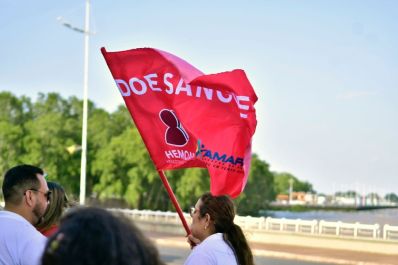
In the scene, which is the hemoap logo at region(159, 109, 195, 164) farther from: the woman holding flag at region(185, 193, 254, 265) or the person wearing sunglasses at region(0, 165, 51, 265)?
the person wearing sunglasses at region(0, 165, 51, 265)

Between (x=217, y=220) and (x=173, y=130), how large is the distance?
5.55 feet

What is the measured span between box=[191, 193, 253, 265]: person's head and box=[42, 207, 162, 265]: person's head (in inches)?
90.0

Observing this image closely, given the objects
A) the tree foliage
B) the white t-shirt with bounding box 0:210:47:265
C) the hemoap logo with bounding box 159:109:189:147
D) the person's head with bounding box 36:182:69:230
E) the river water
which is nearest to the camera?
the white t-shirt with bounding box 0:210:47:265

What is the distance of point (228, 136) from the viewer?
540 centimetres

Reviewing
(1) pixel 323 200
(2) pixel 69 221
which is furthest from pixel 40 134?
(1) pixel 323 200

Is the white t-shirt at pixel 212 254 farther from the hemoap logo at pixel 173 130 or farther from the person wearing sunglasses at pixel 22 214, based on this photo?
the hemoap logo at pixel 173 130

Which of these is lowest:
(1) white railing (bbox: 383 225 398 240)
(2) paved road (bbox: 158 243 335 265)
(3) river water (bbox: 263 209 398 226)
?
(3) river water (bbox: 263 209 398 226)

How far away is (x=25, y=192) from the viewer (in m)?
3.67

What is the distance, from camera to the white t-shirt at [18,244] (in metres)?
3.24

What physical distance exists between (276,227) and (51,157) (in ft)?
98.9

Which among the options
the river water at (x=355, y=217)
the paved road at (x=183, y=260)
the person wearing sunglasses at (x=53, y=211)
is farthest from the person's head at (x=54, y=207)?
the river water at (x=355, y=217)

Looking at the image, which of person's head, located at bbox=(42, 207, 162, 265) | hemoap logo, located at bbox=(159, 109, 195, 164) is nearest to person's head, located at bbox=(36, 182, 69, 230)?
hemoap logo, located at bbox=(159, 109, 195, 164)

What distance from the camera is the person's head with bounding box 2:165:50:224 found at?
3641 mm

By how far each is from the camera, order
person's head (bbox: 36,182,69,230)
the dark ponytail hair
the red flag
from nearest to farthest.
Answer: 1. the dark ponytail hair
2. person's head (bbox: 36,182,69,230)
3. the red flag
